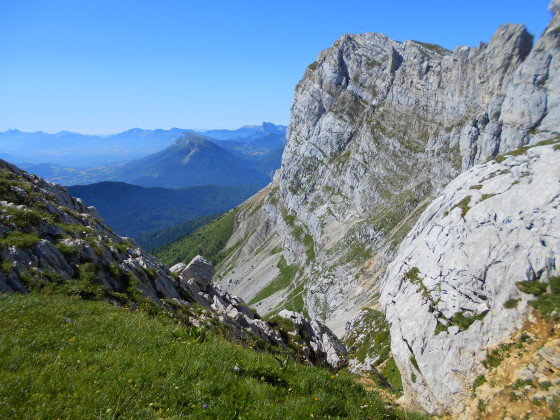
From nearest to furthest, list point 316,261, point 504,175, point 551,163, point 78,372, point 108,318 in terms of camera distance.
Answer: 1. point 78,372
2. point 108,318
3. point 551,163
4. point 504,175
5. point 316,261

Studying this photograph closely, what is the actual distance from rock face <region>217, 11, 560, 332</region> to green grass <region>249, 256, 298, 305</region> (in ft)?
6.88

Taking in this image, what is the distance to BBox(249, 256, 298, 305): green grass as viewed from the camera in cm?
14427

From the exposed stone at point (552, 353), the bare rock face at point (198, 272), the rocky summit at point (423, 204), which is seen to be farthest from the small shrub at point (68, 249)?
the exposed stone at point (552, 353)

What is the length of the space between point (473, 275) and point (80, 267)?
31796 mm

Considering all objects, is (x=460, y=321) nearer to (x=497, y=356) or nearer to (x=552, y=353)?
(x=497, y=356)

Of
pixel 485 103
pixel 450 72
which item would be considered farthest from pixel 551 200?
pixel 450 72

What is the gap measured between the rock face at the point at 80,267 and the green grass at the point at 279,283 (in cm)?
11808

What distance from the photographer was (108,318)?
11.3m

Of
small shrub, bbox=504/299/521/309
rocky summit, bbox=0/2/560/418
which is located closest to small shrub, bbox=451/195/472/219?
rocky summit, bbox=0/2/560/418

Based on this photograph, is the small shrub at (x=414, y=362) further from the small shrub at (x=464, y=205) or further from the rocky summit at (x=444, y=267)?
the small shrub at (x=464, y=205)

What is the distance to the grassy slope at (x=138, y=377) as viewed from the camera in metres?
6.54

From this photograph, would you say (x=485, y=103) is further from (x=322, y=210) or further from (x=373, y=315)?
(x=322, y=210)

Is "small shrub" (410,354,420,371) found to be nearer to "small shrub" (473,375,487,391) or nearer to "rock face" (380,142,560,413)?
"rock face" (380,142,560,413)

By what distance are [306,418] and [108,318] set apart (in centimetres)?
811
